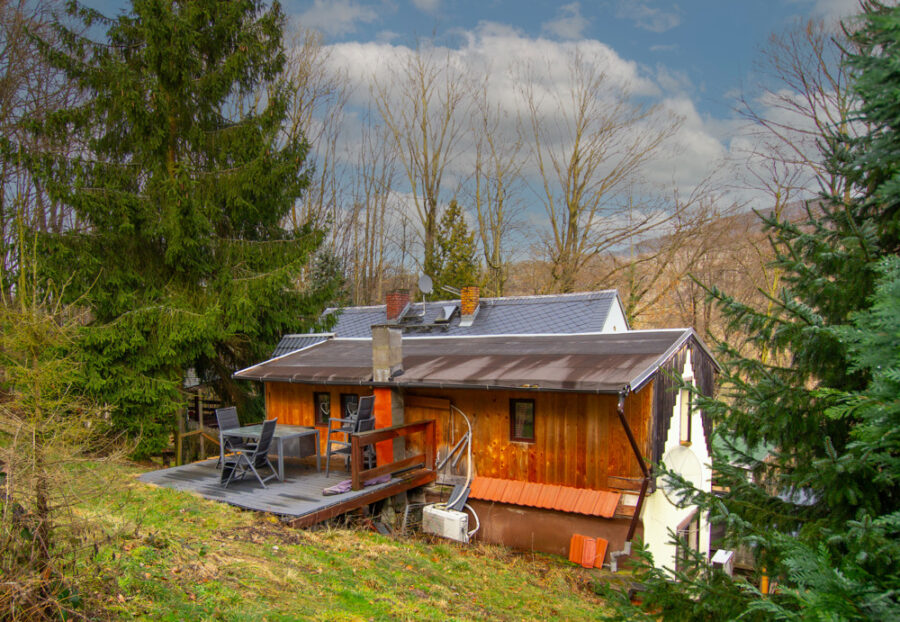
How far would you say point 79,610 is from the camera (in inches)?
137

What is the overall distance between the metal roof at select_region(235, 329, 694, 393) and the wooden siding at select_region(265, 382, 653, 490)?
56cm

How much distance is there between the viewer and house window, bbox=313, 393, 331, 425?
1192 centimetres

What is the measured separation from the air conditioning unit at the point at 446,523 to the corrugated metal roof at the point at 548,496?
22.4 inches

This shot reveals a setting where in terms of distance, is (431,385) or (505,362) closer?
(431,385)

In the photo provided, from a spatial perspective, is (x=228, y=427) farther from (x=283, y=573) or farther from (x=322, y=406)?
(x=283, y=573)

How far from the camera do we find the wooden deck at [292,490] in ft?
25.8

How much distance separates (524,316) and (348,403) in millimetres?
5897

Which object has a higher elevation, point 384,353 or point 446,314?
point 446,314

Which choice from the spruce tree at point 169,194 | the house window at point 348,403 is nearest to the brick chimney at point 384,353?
the house window at point 348,403

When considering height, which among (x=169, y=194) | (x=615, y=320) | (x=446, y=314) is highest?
(x=169, y=194)

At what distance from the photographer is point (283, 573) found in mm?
5574

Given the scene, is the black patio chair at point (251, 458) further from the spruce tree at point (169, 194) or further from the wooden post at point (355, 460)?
the spruce tree at point (169, 194)

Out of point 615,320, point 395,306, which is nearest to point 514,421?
point 615,320

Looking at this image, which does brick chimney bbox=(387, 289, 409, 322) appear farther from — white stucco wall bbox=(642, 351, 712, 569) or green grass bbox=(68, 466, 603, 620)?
green grass bbox=(68, 466, 603, 620)
